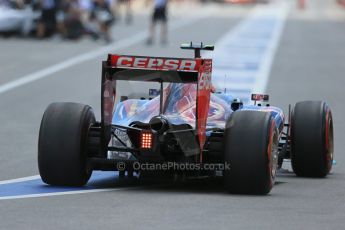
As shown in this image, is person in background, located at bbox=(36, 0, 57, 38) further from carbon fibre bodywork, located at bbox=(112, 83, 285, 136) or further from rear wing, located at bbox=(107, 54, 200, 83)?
rear wing, located at bbox=(107, 54, 200, 83)

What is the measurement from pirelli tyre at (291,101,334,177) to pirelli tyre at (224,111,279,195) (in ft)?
4.32

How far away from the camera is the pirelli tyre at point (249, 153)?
10133 mm

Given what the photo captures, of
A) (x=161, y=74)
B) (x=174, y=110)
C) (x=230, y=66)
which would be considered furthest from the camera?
(x=230, y=66)

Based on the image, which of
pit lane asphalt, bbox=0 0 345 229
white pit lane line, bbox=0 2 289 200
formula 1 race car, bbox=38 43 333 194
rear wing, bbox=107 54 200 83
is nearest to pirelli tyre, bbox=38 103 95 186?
formula 1 race car, bbox=38 43 333 194

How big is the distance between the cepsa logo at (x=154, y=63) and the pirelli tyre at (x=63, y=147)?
61cm

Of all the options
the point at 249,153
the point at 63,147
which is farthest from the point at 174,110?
the point at 63,147

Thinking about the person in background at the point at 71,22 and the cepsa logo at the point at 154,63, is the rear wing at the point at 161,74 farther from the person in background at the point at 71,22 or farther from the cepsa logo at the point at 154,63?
the person in background at the point at 71,22

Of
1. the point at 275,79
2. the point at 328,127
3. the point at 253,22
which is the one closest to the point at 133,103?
the point at 328,127

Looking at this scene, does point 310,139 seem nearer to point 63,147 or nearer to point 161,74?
point 161,74

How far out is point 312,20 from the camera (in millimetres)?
54688

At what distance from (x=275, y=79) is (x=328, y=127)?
45.7ft

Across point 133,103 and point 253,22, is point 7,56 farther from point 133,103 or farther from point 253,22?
point 253,22

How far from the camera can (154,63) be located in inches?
413

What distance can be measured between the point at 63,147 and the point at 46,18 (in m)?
26.6
